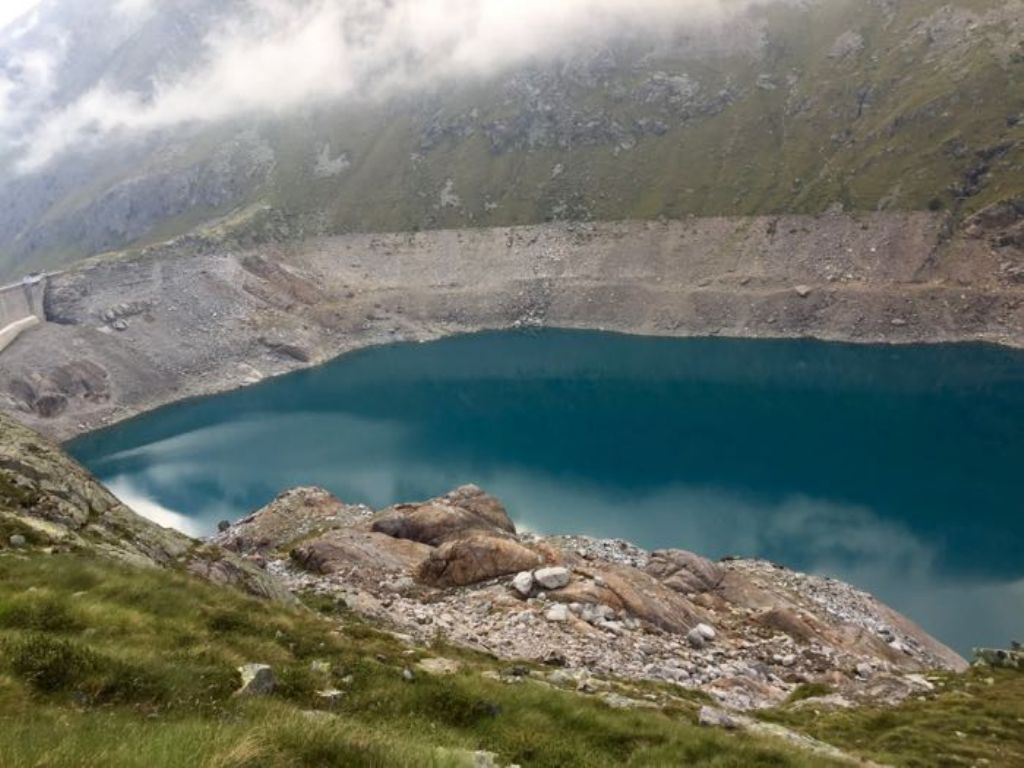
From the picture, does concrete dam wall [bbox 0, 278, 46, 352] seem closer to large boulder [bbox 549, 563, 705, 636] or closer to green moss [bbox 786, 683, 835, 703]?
large boulder [bbox 549, 563, 705, 636]

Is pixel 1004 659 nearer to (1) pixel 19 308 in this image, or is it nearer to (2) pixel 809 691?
(2) pixel 809 691

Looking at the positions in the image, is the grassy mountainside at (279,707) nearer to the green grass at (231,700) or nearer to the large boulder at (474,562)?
the green grass at (231,700)

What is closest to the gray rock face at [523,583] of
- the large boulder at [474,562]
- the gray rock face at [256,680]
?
the large boulder at [474,562]

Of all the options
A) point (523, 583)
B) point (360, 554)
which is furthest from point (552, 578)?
point (360, 554)

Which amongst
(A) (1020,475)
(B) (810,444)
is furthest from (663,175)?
(A) (1020,475)

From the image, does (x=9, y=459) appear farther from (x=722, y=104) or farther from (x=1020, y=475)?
(x=722, y=104)

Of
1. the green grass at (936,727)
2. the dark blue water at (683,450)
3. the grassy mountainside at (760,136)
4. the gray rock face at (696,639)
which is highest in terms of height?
the grassy mountainside at (760,136)

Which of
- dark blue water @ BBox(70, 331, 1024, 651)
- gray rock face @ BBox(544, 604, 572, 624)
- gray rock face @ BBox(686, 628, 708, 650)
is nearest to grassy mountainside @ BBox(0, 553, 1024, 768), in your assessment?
gray rock face @ BBox(544, 604, 572, 624)
